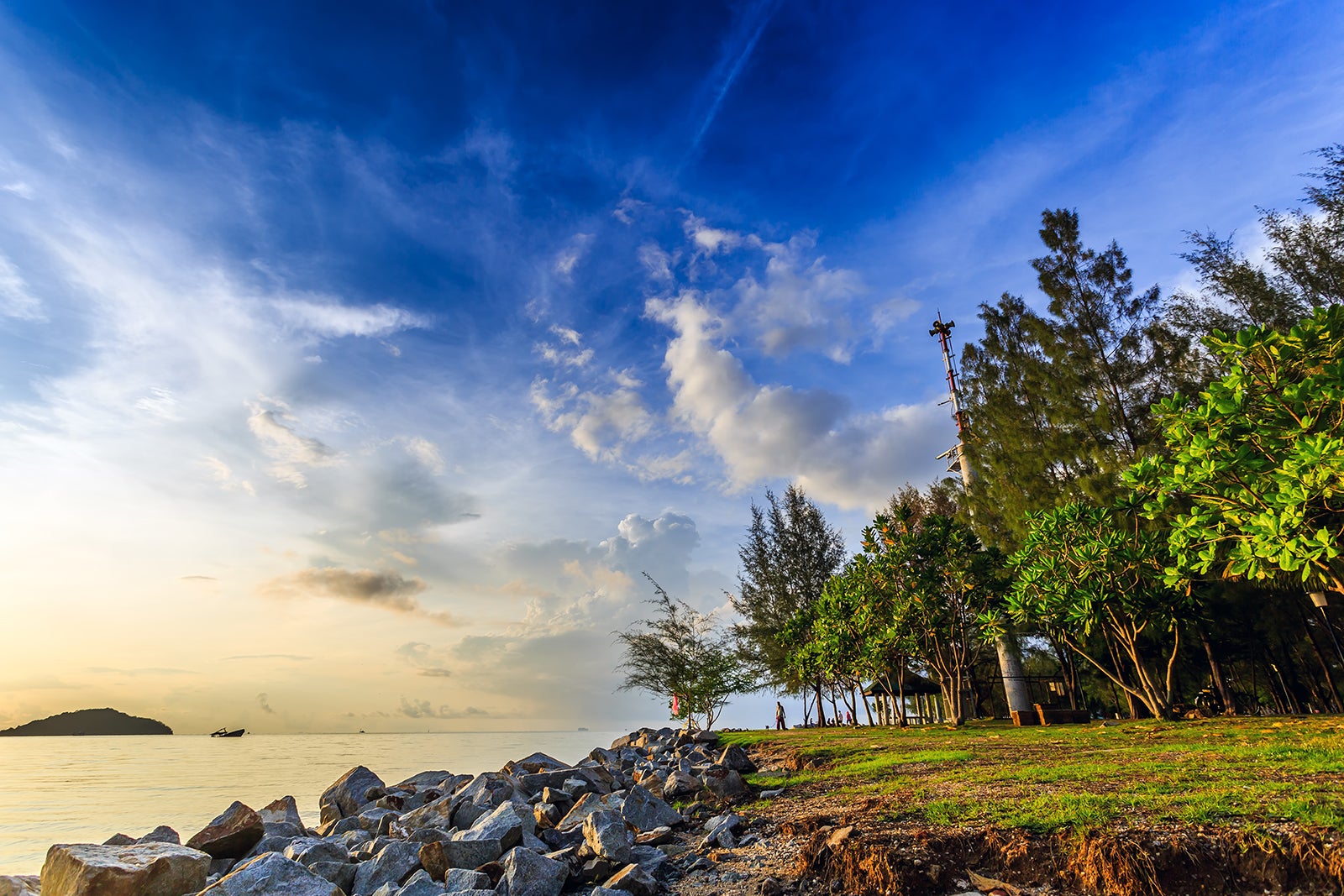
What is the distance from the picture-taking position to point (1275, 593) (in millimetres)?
18734

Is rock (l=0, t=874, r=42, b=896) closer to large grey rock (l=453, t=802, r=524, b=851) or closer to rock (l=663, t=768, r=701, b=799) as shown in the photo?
large grey rock (l=453, t=802, r=524, b=851)

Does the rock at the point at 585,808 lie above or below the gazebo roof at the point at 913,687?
below

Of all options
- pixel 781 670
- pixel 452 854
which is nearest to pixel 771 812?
pixel 452 854

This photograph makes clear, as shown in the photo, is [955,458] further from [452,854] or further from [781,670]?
[452,854]

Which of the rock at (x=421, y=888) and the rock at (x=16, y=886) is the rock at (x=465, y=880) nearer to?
the rock at (x=421, y=888)

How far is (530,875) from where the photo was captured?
575cm

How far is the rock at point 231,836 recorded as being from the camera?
294 inches

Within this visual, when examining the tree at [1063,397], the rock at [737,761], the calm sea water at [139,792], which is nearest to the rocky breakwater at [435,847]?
the rock at [737,761]

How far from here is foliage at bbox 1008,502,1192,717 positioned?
13250mm

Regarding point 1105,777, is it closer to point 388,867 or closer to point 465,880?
point 465,880

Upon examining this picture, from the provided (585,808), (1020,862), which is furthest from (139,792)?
(1020,862)

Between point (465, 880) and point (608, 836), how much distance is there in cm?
133

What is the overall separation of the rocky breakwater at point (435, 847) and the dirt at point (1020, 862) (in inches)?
32.5

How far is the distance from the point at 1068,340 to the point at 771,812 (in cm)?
1915
